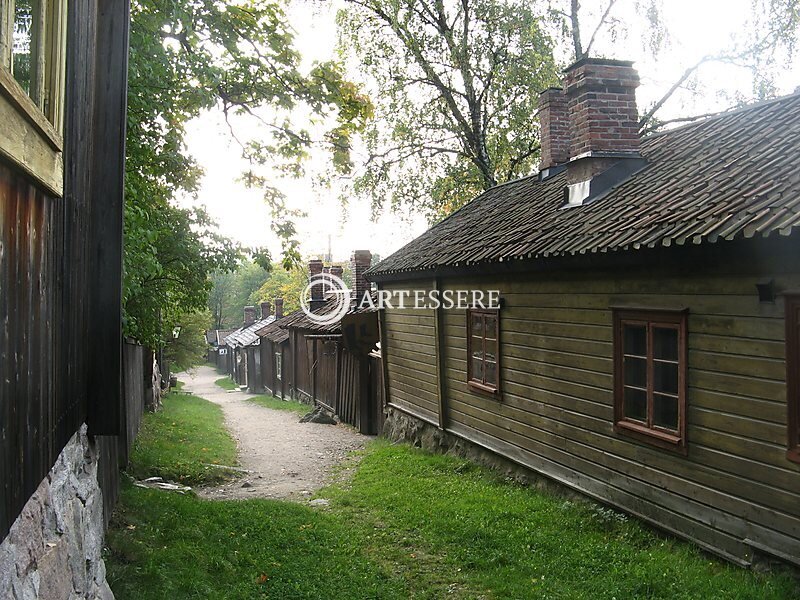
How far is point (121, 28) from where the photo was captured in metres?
4.44

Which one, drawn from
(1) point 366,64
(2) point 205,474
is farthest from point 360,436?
(1) point 366,64

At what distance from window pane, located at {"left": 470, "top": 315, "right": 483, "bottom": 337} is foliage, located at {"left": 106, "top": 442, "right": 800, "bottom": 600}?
2.50 metres

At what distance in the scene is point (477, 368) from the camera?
432 inches

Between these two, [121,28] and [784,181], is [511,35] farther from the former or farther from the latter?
[121,28]

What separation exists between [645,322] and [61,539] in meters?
5.61

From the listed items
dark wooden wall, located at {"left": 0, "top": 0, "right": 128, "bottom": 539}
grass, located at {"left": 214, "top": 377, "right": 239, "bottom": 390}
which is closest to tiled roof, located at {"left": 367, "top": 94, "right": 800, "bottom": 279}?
dark wooden wall, located at {"left": 0, "top": 0, "right": 128, "bottom": 539}

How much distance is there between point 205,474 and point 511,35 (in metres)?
14.5

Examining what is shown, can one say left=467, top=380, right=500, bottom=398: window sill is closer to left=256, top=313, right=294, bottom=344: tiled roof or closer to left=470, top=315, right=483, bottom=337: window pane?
left=470, top=315, right=483, bottom=337: window pane

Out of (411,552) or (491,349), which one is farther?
(491,349)

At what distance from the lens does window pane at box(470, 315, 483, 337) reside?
1066 centimetres

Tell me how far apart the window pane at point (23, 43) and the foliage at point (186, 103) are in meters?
5.11

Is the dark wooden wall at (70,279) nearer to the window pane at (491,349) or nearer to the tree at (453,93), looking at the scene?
the window pane at (491,349)

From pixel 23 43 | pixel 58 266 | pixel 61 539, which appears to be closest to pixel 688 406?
pixel 61 539

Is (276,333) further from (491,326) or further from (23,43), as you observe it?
(23,43)
